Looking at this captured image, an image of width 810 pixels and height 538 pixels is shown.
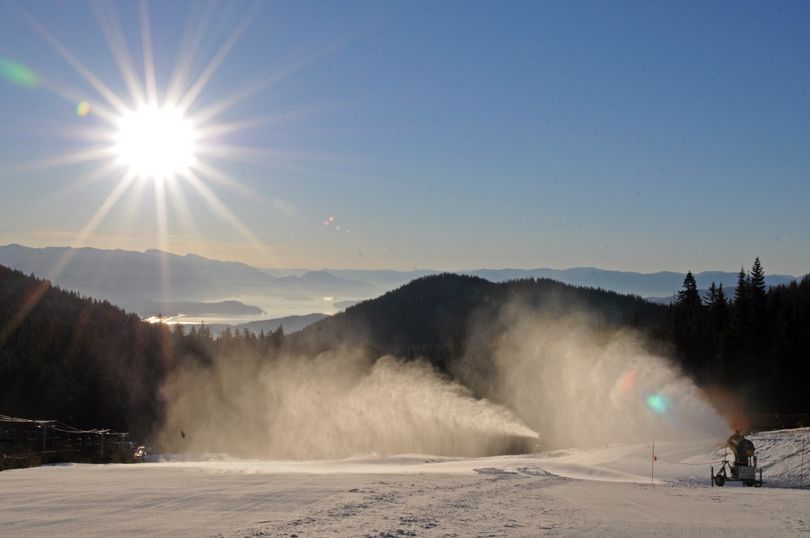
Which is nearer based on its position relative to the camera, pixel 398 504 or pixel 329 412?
pixel 398 504

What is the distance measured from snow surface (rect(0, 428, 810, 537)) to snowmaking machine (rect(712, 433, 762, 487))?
2.67 ft

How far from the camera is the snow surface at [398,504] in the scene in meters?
17.5

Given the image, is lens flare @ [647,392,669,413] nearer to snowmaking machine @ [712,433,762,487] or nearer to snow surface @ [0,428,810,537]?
snow surface @ [0,428,810,537]

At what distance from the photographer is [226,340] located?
14762 cm

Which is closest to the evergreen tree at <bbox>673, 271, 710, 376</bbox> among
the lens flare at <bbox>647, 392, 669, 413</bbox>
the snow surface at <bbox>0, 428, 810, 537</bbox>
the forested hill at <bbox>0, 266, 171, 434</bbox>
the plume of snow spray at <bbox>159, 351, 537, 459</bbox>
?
the plume of snow spray at <bbox>159, 351, 537, 459</bbox>

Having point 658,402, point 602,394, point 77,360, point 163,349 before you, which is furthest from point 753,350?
point 163,349

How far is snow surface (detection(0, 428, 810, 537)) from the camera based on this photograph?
17.5 m

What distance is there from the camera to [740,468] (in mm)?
31094

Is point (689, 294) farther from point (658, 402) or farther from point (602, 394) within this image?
point (658, 402)

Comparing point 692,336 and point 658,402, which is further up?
point 692,336

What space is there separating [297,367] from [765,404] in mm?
83937

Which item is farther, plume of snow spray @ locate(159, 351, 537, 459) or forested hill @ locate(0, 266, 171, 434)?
forested hill @ locate(0, 266, 171, 434)

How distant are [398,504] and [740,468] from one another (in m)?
17.7

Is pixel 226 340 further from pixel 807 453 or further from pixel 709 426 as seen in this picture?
pixel 807 453
